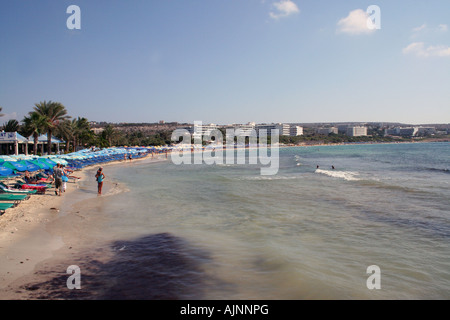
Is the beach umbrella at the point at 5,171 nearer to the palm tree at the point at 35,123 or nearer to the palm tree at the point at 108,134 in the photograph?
the palm tree at the point at 35,123

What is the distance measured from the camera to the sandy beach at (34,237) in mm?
5102

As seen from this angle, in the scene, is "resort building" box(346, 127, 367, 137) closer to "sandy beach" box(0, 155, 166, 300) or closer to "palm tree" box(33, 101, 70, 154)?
"palm tree" box(33, 101, 70, 154)

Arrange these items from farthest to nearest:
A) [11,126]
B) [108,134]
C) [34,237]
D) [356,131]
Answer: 1. [356,131]
2. [108,134]
3. [11,126]
4. [34,237]

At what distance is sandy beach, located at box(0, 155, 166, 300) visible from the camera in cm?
510

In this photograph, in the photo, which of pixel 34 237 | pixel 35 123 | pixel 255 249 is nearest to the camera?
pixel 255 249

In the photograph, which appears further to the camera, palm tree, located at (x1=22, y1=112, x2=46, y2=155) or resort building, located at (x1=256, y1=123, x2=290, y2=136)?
resort building, located at (x1=256, y1=123, x2=290, y2=136)

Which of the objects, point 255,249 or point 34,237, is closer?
point 255,249

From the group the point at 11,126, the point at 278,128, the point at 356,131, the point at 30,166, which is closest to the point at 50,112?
the point at 11,126

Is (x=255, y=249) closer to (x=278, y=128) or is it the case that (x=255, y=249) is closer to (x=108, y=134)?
(x=108, y=134)

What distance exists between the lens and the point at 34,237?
734 cm

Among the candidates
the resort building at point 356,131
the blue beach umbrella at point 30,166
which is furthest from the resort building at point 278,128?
the blue beach umbrella at point 30,166

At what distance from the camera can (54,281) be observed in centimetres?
501

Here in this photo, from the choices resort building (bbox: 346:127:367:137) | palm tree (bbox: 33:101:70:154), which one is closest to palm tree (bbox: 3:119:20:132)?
palm tree (bbox: 33:101:70:154)
